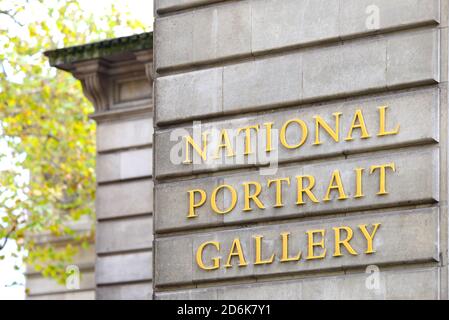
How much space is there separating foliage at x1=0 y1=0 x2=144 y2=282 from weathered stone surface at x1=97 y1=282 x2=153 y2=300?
781cm

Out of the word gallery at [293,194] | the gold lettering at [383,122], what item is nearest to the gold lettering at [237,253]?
the word gallery at [293,194]

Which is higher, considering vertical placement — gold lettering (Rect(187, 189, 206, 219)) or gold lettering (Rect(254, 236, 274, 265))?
gold lettering (Rect(187, 189, 206, 219))

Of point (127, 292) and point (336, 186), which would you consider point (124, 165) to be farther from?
point (336, 186)

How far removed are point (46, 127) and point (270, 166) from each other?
20.1m

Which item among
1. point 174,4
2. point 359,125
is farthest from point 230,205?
point 174,4

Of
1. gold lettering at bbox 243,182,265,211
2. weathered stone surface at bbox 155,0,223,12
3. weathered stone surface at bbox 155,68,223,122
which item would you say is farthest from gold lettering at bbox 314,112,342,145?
weathered stone surface at bbox 155,0,223,12

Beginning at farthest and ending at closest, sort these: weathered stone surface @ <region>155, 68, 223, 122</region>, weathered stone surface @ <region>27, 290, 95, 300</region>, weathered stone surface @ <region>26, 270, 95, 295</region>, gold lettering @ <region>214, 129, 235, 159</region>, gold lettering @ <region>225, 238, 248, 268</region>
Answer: weathered stone surface @ <region>26, 270, 95, 295</region>, weathered stone surface @ <region>27, 290, 95, 300</region>, weathered stone surface @ <region>155, 68, 223, 122</region>, gold lettering @ <region>214, 129, 235, 159</region>, gold lettering @ <region>225, 238, 248, 268</region>

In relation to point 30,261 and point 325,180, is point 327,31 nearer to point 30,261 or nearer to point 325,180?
point 325,180

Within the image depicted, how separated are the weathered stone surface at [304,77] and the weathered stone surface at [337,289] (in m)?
2.36

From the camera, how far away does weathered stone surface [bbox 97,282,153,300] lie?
27.9 meters

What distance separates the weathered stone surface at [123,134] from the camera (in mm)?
28250

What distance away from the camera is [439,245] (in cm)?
1784

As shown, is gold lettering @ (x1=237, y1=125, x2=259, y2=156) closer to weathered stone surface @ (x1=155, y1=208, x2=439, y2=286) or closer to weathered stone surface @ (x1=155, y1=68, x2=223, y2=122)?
weathered stone surface @ (x1=155, y1=68, x2=223, y2=122)

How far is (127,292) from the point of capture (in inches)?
1104
